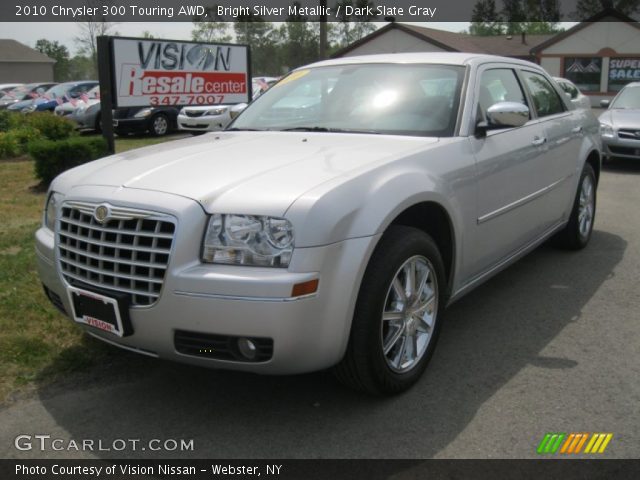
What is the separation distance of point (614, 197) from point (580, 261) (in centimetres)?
340

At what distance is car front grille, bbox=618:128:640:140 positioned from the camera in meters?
10.6

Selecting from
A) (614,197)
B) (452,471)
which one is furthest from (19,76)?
(452,471)

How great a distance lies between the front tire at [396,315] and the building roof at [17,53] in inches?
2512

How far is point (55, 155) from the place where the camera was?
Answer: 898 centimetres

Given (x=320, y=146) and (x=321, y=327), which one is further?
(x=320, y=146)

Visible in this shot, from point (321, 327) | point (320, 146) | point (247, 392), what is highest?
point (320, 146)

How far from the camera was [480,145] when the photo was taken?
3963 mm

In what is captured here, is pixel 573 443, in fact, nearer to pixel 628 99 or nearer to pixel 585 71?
pixel 628 99

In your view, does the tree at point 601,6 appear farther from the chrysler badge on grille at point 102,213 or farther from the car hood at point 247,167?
the chrysler badge on grille at point 102,213

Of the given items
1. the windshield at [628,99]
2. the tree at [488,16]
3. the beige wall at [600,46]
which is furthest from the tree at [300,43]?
the windshield at [628,99]

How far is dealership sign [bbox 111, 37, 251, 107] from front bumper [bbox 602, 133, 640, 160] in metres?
5.87

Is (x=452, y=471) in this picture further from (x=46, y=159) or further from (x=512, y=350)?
(x=46, y=159)

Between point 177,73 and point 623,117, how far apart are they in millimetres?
7223

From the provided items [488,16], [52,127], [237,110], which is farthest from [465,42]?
[488,16]
